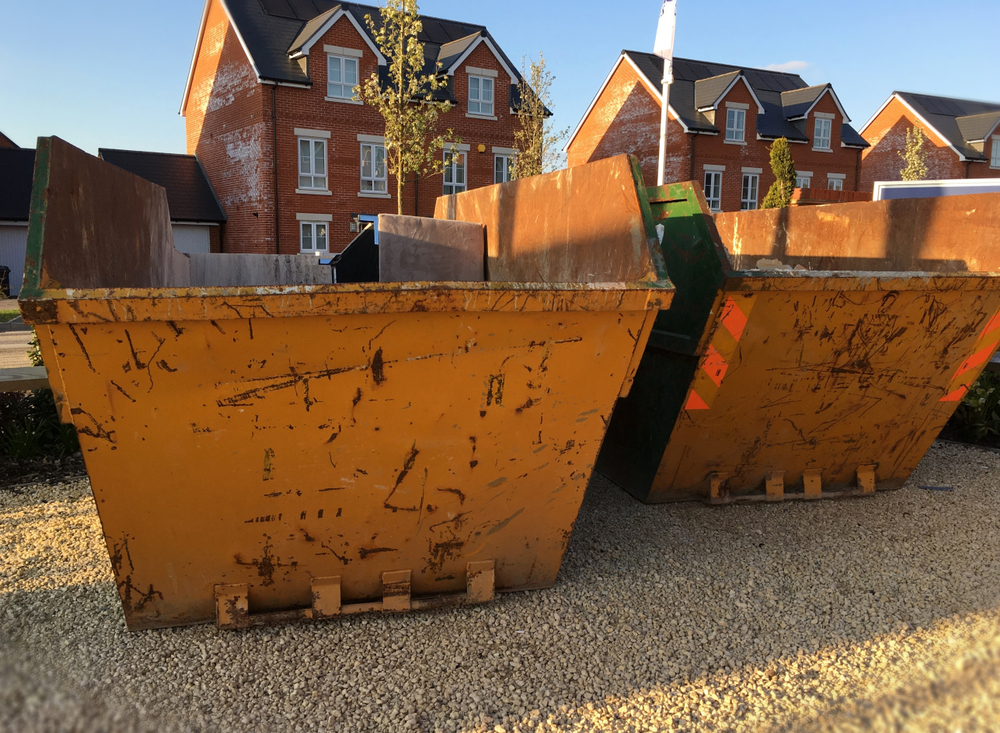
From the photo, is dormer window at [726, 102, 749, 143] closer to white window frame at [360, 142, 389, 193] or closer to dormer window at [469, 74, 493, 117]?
dormer window at [469, 74, 493, 117]

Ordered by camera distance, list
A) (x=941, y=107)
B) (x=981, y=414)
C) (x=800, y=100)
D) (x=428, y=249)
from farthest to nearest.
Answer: (x=941, y=107) < (x=800, y=100) < (x=981, y=414) < (x=428, y=249)

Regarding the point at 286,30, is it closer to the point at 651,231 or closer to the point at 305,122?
the point at 305,122

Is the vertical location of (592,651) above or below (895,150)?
below

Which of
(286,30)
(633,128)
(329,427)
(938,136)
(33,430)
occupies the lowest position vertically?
(33,430)

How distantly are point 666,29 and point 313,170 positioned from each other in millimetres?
13155

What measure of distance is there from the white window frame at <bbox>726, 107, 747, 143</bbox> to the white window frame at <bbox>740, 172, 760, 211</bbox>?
5.38 feet

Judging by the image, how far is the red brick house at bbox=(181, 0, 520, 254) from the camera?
22609 mm

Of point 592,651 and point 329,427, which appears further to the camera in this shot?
point 592,651

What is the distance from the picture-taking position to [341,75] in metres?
23.3

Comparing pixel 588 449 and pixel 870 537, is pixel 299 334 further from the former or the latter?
pixel 870 537

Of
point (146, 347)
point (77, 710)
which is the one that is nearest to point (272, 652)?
point (77, 710)

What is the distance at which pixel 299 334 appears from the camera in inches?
85.7

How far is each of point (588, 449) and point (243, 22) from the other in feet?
84.4

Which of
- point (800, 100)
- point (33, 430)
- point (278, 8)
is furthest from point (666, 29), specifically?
point (800, 100)
